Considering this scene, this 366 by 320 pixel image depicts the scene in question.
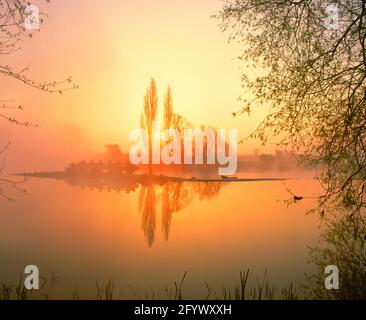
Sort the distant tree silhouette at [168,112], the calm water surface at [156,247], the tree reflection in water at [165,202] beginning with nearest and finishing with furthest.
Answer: the calm water surface at [156,247], the tree reflection in water at [165,202], the distant tree silhouette at [168,112]

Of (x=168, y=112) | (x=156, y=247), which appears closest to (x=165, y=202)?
(x=168, y=112)

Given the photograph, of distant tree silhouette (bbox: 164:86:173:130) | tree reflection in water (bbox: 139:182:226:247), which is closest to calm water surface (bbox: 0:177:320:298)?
tree reflection in water (bbox: 139:182:226:247)

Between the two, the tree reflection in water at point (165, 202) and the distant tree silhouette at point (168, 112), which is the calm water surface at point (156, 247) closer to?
the tree reflection in water at point (165, 202)

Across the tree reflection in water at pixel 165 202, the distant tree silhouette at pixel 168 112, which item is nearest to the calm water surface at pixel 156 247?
the tree reflection in water at pixel 165 202

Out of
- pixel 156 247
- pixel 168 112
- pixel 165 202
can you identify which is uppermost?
pixel 168 112

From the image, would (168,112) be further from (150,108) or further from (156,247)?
(156,247)

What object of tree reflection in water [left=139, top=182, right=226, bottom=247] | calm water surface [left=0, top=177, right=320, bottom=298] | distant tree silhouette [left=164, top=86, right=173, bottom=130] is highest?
distant tree silhouette [left=164, top=86, right=173, bottom=130]

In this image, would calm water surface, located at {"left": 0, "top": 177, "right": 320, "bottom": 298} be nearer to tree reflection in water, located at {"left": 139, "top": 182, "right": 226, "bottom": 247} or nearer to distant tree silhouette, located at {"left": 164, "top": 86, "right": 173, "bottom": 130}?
tree reflection in water, located at {"left": 139, "top": 182, "right": 226, "bottom": 247}

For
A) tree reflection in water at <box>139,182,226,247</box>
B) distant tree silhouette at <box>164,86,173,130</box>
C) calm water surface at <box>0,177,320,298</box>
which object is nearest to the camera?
calm water surface at <box>0,177,320,298</box>

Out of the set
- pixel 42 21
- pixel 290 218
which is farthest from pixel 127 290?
pixel 290 218

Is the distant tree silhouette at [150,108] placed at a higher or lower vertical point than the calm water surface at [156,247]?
higher

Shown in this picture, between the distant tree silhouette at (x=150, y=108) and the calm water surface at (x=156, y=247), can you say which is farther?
the distant tree silhouette at (x=150, y=108)

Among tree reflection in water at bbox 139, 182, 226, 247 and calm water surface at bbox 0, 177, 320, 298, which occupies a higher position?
tree reflection in water at bbox 139, 182, 226, 247
